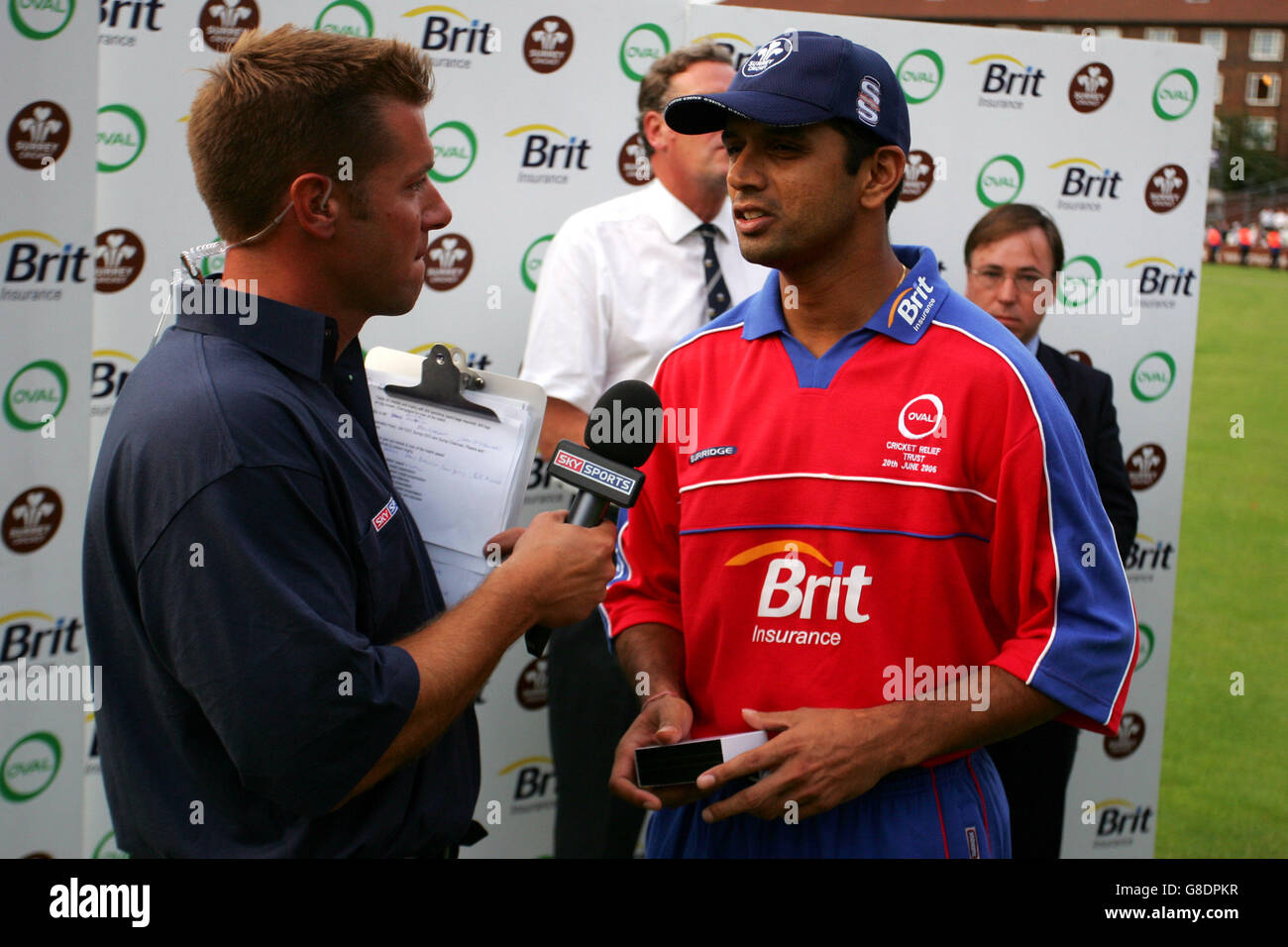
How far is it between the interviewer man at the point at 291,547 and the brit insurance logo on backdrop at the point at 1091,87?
306cm

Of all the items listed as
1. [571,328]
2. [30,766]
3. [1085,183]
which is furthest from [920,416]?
[1085,183]

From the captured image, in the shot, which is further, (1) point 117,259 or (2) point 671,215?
(2) point 671,215

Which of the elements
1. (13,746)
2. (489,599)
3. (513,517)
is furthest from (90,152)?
(489,599)

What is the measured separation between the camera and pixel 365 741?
1.42 m

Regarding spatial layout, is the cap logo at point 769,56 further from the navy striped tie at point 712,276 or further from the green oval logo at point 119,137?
the green oval logo at point 119,137

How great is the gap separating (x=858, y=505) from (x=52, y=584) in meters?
→ 2.33

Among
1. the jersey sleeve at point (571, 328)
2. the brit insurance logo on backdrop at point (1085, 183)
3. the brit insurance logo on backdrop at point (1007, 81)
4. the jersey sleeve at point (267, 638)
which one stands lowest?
the jersey sleeve at point (267, 638)

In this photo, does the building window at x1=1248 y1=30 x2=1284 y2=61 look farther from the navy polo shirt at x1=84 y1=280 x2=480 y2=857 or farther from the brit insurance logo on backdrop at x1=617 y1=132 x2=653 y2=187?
the navy polo shirt at x1=84 y1=280 x2=480 y2=857

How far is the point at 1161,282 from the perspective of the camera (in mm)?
4223

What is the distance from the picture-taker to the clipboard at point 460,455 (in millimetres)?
1797

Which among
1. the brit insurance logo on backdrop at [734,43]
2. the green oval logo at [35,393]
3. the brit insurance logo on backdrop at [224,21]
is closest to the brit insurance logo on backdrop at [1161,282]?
the brit insurance logo on backdrop at [734,43]

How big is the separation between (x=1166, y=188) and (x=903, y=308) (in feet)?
9.61

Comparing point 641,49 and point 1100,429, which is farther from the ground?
point 641,49

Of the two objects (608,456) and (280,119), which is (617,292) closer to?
Answer: (608,456)
